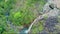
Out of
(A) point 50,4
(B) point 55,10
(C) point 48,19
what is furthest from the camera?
(A) point 50,4

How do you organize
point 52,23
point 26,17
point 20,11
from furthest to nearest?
point 20,11, point 26,17, point 52,23

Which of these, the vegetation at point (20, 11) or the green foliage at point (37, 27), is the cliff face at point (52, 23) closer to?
the green foliage at point (37, 27)

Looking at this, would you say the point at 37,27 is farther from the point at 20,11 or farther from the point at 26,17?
the point at 20,11

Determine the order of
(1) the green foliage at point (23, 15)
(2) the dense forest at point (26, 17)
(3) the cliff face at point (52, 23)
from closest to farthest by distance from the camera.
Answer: (3) the cliff face at point (52, 23) < (2) the dense forest at point (26, 17) < (1) the green foliage at point (23, 15)

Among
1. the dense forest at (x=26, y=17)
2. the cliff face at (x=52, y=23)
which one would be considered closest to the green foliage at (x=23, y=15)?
the dense forest at (x=26, y=17)

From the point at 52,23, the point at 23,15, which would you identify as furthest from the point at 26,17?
the point at 52,23

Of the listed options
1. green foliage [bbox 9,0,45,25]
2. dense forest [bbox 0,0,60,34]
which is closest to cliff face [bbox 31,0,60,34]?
dense forest [bbox 0,0,60,34]

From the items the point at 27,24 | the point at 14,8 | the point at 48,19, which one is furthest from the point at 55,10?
the point at 14,8

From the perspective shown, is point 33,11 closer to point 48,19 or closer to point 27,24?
point 27,24
